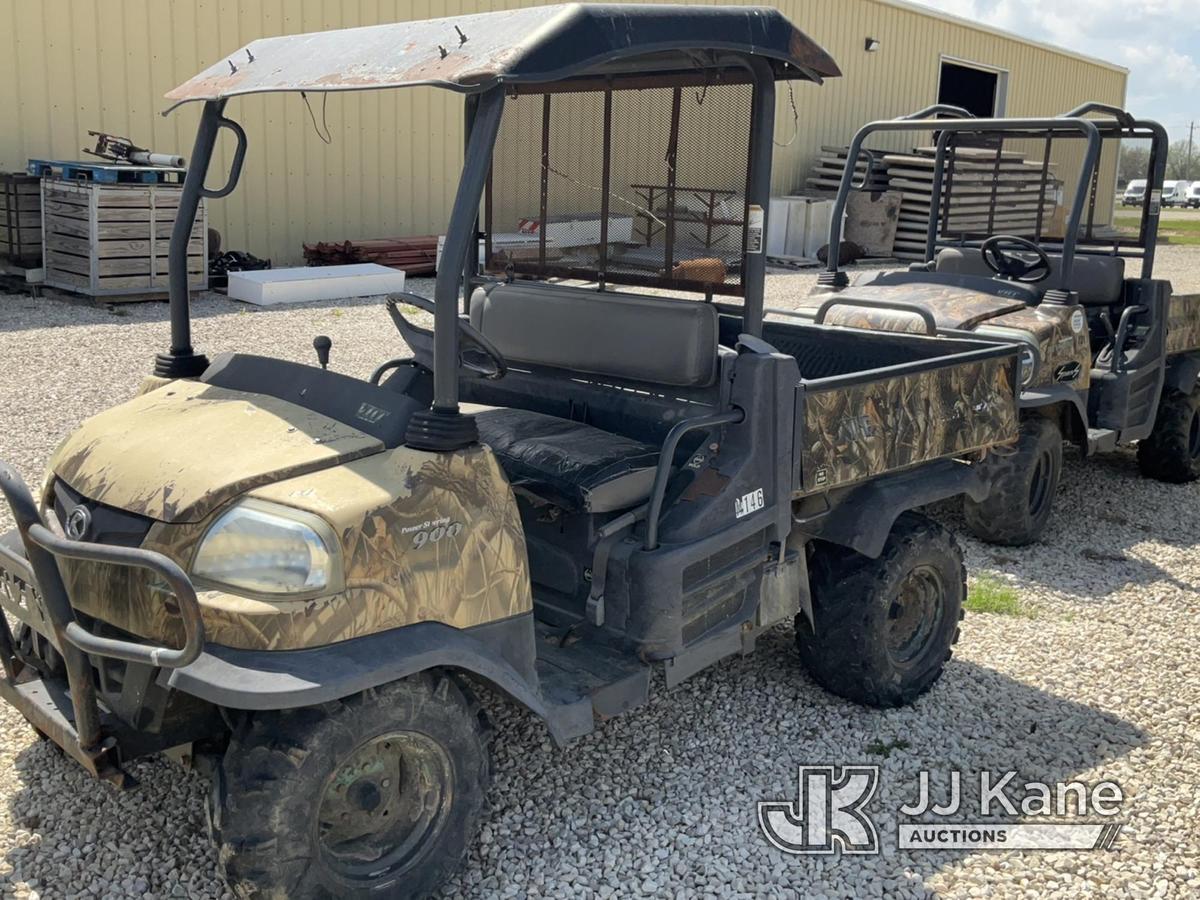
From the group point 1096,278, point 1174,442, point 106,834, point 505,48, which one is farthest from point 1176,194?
point 106,834

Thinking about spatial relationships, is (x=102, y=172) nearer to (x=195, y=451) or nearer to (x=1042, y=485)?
(x=1042, y=485)

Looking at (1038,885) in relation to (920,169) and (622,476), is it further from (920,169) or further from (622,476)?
(920,169)

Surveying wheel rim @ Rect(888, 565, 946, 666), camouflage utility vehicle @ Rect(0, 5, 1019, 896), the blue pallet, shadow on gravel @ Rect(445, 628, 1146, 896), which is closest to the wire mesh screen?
camouflage utility vehicle @ Rect(0, 5, 1019, 896)

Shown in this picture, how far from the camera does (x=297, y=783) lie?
2717mm

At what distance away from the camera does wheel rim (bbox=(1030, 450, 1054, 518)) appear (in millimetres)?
6484

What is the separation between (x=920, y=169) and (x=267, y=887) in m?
18.5

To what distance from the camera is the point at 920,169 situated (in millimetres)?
19406

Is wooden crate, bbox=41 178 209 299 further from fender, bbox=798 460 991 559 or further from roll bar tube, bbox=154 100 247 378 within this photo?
fender, bbox=798 460 991 559

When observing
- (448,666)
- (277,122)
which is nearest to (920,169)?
(277,122)

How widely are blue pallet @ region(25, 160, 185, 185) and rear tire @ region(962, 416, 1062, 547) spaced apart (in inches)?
329

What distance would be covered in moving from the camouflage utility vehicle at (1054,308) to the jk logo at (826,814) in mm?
2346

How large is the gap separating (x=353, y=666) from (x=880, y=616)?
6.99 feet

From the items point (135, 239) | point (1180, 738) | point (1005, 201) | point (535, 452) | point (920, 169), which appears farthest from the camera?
point (920, 169)

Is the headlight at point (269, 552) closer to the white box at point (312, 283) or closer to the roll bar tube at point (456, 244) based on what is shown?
the roll bar tube at point (456, 244)
